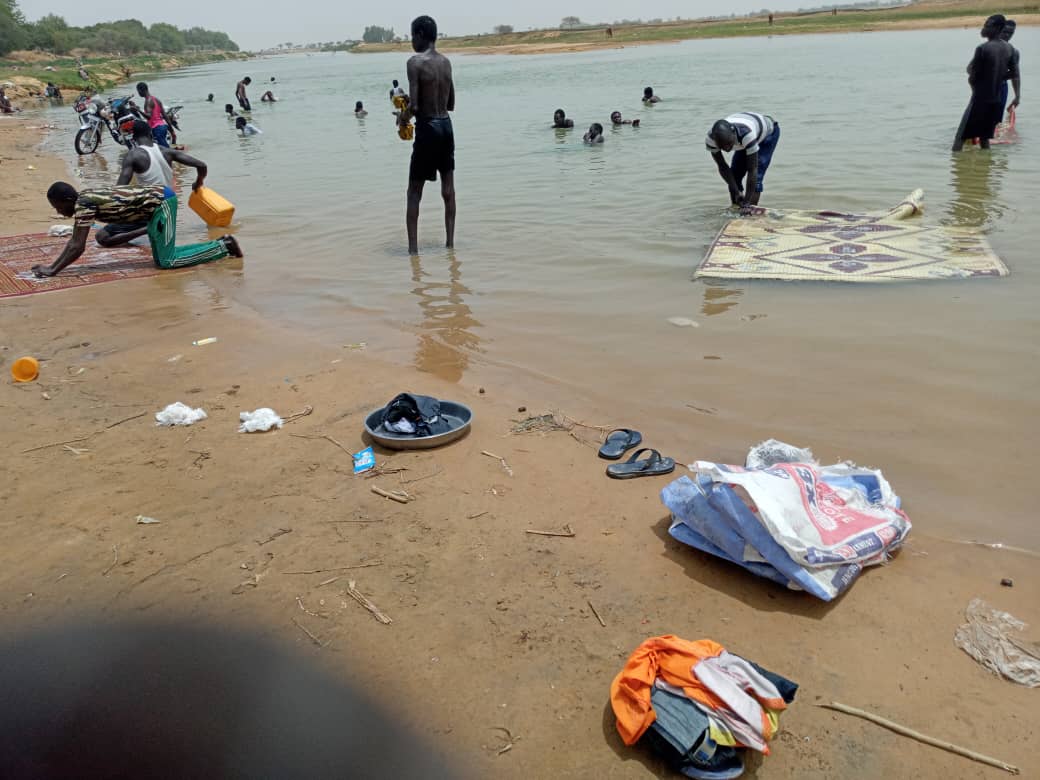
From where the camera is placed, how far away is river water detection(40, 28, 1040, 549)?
381 cm

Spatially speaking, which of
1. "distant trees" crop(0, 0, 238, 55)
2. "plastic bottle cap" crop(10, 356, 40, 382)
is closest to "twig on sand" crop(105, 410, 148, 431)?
"plastic bottle cap" crop(10, 356, 40, 382)

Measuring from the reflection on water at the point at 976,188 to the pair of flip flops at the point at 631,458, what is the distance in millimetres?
5154

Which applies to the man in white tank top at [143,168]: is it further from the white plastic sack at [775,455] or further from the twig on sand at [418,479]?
the white plastic sack at [775,455]

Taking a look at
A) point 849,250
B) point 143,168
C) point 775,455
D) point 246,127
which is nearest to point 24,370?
point 143,168

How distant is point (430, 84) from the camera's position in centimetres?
629

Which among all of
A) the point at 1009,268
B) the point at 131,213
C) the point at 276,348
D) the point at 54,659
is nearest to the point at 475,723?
the point at 54,659

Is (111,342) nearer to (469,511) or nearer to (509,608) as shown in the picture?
(469,511)

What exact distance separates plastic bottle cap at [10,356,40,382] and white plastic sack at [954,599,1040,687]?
4.93 m

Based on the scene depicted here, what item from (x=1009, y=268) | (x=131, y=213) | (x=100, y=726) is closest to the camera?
(x=100, y=726)

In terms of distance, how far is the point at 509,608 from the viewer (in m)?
2.60

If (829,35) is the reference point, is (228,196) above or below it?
below

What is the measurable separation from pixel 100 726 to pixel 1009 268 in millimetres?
6406

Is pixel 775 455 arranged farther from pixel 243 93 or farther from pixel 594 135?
pixel 243 93

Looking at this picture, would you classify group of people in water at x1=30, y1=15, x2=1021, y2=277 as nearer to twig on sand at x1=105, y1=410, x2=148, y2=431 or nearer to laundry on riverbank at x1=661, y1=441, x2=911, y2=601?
twig on sand at x1=105, y1=410, x2=148, y2=431
